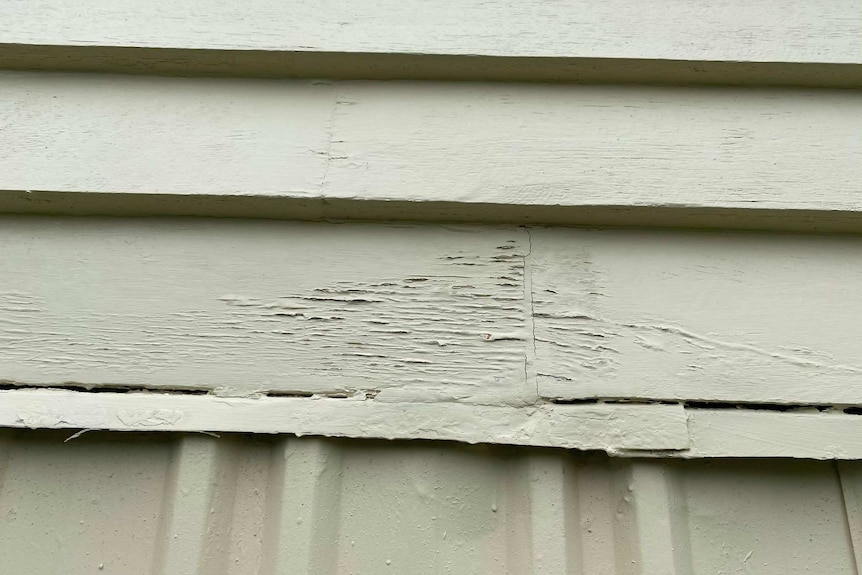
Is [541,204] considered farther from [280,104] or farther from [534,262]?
[280,104]

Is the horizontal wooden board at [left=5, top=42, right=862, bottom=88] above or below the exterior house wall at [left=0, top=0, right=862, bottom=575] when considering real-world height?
above

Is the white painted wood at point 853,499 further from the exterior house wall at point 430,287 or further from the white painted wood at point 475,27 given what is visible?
the white painted wood at point 475,27

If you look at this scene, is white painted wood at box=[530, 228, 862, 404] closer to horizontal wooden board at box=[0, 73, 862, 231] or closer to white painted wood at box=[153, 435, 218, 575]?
horizontal wooden board at box=[0, 73, 862, 231]

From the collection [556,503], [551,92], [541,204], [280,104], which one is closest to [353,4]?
[280,104]

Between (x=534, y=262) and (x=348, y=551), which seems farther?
(x=534, y=262)

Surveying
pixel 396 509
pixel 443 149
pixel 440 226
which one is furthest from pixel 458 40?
pixel 396 509

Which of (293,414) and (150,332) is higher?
(150,332)

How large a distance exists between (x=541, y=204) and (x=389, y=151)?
260 millimetres

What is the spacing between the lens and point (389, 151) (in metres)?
0.86

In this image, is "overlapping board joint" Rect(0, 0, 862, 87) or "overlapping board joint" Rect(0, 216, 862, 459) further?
"overlapping board joint" Rect(0, 0, 862, 87)

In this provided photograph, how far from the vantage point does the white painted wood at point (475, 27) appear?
0.87 m

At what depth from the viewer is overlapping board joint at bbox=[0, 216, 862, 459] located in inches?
29.5

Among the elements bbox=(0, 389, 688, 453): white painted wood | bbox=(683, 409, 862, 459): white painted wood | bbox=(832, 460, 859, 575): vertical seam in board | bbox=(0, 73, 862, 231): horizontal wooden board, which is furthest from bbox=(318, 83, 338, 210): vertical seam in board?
bbox=(832, 460, 859, 575): vertical seam in board

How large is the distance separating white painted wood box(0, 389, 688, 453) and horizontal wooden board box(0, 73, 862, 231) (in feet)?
0.98
